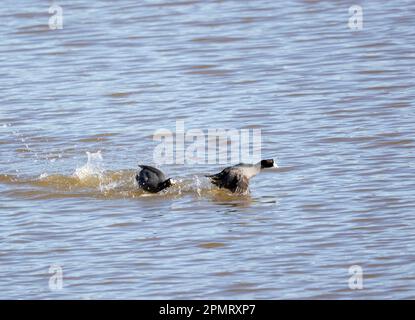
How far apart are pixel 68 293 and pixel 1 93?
691cm

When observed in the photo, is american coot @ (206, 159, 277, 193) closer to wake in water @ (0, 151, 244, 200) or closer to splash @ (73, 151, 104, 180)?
wake in water @ (0, 151, 244, 200)

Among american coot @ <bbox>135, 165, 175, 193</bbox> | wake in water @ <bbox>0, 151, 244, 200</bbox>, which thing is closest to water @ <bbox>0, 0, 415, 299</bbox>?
wake in water @ <bbox>0, 151, 244, 200</bbox>

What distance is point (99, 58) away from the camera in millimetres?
15742

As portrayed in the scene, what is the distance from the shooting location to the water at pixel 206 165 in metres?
8.12

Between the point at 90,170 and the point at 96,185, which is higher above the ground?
the point at 90,170

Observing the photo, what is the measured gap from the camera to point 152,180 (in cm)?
997

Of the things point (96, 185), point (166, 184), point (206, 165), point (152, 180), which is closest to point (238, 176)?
point (166, 184)

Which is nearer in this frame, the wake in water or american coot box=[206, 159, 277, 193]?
american coot box=[206, 159, 277, 193]

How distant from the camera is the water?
812 cm

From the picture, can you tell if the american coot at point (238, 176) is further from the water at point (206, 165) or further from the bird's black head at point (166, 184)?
the bird's black head at point (166, 184)

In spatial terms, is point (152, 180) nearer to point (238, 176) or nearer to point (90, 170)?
point (238, 176)

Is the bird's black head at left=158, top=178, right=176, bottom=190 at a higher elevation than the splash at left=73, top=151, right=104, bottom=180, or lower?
lower

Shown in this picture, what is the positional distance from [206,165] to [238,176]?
1.11 meters

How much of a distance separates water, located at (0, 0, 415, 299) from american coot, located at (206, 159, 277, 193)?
0.48 feet
